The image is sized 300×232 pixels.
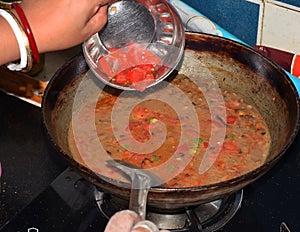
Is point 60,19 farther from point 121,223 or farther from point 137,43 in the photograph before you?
point 121,223

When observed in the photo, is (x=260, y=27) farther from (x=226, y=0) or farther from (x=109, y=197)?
(x=109, y=197)

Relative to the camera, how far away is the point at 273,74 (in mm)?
1275

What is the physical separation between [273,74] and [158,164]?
318mm

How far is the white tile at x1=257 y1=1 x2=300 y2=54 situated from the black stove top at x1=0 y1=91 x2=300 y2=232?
27 cm

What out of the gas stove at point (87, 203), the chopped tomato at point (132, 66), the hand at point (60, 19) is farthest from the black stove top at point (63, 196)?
the hand at point (60, 19)

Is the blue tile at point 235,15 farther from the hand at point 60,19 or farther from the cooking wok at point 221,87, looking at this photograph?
the hand at point 60,19

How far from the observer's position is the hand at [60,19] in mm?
1084

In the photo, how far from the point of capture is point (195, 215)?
1.25 m

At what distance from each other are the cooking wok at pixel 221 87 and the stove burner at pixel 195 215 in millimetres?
79

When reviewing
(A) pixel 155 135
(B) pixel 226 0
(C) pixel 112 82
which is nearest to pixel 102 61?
(C) pixel 112 82

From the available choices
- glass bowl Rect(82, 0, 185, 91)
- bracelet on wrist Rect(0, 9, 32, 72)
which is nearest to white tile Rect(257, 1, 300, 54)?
glass bowl Rect(82, 0, 185, 91)

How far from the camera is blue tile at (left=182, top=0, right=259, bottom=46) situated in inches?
61.0

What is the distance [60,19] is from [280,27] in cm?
65

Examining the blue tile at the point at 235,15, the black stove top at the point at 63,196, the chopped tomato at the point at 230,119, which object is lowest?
the black stove top at the point at 63,196
